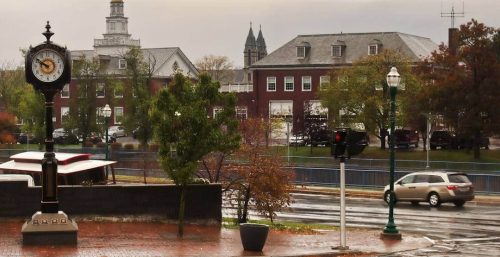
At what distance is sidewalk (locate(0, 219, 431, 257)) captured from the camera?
68.6 ft

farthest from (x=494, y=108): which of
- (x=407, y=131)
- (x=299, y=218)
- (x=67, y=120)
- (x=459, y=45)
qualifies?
(x=67, y=120)

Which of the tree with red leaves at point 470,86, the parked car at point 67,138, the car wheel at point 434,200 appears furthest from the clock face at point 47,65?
the parked car at point 67,138

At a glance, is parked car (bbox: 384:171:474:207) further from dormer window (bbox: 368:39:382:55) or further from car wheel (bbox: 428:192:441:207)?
dormer window (bbox: 368:39:382:55)

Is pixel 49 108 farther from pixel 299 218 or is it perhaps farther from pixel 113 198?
pixel 299 218

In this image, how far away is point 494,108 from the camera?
64500 mm

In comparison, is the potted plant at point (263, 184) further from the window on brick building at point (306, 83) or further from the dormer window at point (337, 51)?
the window on brick building at point (306, 83)

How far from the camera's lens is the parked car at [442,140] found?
75.4 m

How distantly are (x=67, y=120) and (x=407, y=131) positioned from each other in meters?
33.1

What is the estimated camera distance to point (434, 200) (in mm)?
40031

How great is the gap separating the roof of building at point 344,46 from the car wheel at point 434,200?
5043cm

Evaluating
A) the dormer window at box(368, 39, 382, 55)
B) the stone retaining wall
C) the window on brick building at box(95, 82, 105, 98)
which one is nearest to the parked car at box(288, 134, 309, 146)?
the dormer window at box(368, 39, 382, 55)

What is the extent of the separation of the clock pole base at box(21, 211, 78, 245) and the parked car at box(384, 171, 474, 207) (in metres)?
21.6

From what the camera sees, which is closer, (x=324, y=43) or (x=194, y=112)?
(x=194, y=112)

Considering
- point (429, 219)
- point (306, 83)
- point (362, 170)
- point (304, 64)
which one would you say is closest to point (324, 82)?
point (304, 64)
